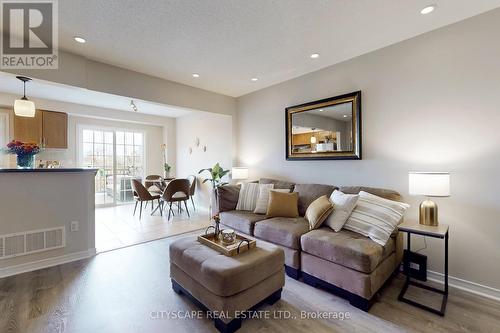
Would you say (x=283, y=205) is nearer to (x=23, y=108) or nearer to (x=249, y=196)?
(x=249, y=196)

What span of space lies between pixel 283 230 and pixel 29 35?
359 centimetres

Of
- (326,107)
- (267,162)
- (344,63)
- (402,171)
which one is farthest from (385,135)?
(267,162)

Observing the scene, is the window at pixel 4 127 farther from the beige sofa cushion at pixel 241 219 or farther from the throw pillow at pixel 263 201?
the throw pillow at pixel 263 201

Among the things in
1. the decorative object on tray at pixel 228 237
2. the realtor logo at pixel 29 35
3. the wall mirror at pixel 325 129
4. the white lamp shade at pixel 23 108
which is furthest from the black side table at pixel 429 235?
the white lamp shade at pixel 23 108

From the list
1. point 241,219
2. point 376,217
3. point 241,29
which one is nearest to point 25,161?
point 241,219

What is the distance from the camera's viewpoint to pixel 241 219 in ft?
10.2

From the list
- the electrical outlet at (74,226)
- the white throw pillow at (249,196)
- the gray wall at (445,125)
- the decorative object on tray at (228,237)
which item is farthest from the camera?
the white throw pillow at (249,196)

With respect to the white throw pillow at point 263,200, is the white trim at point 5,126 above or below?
above

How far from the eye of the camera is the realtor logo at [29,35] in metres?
2.08

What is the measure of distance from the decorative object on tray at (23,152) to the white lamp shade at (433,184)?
434 cm

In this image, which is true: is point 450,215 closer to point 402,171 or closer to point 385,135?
point 402,171

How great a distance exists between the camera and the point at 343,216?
7.83 ft

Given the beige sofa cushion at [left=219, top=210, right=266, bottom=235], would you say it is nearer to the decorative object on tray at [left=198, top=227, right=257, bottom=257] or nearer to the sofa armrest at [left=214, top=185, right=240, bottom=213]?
the sofa armrest at [left=214, top=185, right=240, bottom=213]

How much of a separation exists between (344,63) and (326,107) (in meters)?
0.62
